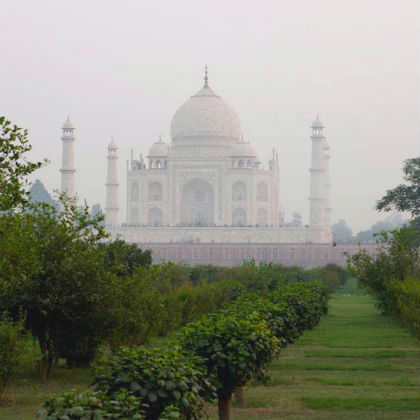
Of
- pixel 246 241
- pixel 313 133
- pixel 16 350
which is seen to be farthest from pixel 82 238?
pixel 313 133

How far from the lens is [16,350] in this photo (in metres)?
8.01

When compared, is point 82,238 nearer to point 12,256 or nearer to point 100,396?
point 12,256

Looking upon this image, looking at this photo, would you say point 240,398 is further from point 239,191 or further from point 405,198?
point 239,191

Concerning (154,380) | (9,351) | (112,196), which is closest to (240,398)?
(9,351)

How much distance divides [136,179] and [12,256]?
132 feet

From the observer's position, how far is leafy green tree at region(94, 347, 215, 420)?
5207 millimetres

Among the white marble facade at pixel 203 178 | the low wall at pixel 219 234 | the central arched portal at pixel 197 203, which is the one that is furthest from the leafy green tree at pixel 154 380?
the central arched portal at pixel 197 203

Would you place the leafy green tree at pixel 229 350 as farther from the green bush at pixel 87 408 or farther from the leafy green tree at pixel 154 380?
the green bush at pixel 87 408

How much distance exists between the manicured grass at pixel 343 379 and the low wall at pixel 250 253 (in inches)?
880

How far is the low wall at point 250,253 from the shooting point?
125 ft

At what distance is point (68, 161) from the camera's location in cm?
4419

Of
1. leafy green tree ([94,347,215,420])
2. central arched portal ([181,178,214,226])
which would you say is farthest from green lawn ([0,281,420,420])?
central arched portal ([181,178,214,226])

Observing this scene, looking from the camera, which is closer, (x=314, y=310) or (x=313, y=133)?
(x=314, y=310)

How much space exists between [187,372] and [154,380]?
251mm
